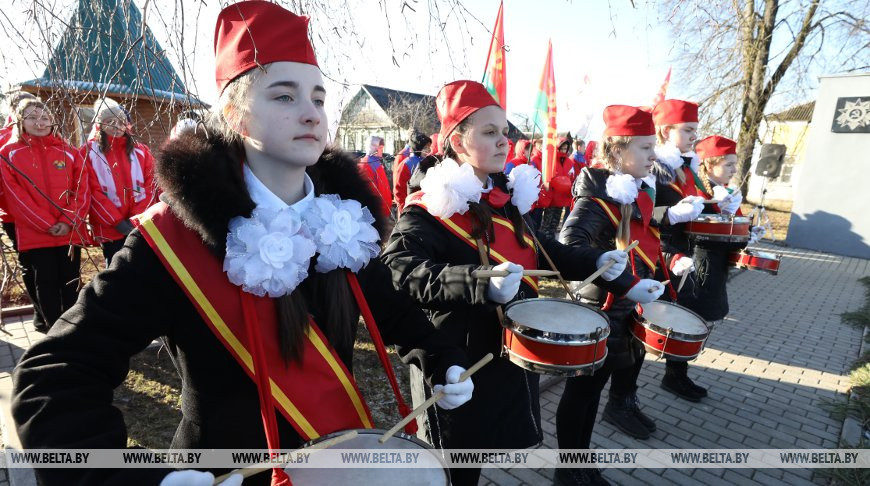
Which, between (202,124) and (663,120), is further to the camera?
(663,120)

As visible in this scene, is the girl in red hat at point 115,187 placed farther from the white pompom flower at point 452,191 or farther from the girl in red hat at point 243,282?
the girl in red hat at point 243,282

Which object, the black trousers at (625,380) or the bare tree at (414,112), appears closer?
the black trousers at (625,380)

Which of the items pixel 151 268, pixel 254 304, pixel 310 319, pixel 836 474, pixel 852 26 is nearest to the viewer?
pixel 151 268

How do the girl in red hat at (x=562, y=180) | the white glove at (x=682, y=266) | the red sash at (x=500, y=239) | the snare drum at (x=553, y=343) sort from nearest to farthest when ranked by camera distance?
the snare drum at (x=553, y=343) < the red sash at (x=500, y=239) < the white glove at (x=682, y=266) < the girl in red hat at (x=562, y=180)

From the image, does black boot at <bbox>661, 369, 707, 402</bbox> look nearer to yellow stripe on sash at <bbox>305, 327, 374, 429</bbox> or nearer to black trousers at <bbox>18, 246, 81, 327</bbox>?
yellow stripe on sash at <bbox>305, 327, 374, 429</bbox>

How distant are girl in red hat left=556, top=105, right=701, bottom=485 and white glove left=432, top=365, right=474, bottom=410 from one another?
1.48 m

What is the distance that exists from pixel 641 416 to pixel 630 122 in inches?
96.7

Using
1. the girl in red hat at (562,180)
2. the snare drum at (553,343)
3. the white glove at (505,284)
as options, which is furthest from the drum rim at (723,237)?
the girl in red hat at (562,180)

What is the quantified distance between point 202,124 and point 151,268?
1.68 ft

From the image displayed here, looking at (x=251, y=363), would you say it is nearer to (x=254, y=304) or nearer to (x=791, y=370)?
(x=254, y=304)

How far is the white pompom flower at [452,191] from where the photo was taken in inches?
86.9

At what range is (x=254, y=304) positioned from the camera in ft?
4.47

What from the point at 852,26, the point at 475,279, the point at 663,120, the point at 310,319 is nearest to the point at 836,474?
the point at 663,120

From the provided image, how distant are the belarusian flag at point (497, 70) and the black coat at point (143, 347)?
1.85 meters
